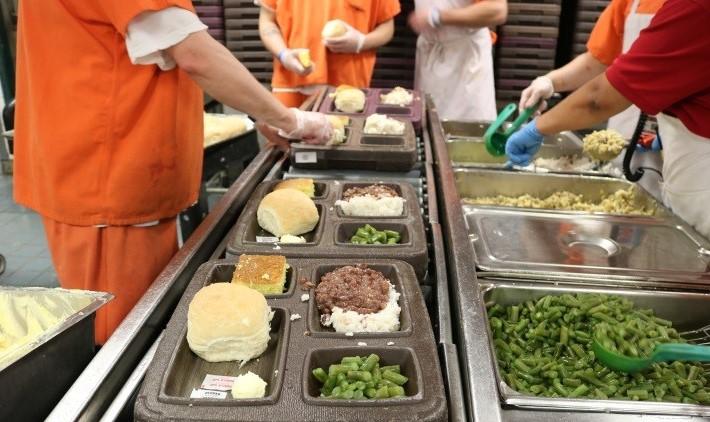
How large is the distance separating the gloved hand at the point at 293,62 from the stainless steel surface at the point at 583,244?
184 centimetres

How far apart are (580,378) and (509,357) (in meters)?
0.18

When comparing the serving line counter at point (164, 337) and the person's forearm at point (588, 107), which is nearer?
the serving line counter at point (164, 337)

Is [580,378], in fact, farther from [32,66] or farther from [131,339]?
[32,66]

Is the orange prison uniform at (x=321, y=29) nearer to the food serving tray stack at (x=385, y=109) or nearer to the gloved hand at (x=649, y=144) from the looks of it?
the food serving tray stack at (x=385, y=109)

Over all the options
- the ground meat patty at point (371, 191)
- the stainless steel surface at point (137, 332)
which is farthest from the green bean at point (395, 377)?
the ground meat patty at point (371, 191)

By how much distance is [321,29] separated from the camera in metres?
3.77

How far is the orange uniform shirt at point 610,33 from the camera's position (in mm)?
2820

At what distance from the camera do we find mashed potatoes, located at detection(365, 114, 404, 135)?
2.57 meters

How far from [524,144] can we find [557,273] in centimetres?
93

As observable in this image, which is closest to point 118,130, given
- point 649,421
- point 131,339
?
point 131,339

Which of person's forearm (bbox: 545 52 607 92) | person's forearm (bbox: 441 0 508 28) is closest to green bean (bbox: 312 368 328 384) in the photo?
person's forearm (bbox: 545 52 607 92)

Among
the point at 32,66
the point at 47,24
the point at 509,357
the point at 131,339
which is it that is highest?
the point at 47,24

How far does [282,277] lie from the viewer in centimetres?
131

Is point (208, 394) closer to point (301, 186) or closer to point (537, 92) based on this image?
point (301, 186)
